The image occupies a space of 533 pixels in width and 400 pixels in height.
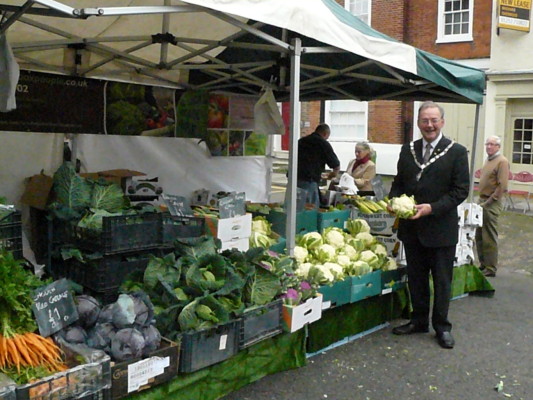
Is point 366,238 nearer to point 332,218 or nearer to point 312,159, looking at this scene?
point 332,218

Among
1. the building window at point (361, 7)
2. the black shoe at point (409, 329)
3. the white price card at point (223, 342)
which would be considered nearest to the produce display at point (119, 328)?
the white price card at point (223, 342)

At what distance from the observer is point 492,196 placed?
313 inches

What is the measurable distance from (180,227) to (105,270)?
706 mm

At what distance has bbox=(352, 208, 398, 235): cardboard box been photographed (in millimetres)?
6609

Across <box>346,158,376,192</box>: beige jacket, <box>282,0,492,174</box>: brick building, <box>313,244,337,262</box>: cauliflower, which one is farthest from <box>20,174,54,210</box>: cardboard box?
<box>282,0,492,174</box>: brick building

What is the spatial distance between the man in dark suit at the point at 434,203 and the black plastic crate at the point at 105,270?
2.29 m

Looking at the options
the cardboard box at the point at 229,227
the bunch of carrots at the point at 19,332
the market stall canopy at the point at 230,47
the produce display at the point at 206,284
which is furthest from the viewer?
the cardboard box at the point at 229,227

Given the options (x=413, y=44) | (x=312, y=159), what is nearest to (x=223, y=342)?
(x=312, y=159)

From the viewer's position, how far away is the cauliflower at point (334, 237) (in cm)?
597

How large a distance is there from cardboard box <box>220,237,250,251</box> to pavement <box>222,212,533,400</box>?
1078mm

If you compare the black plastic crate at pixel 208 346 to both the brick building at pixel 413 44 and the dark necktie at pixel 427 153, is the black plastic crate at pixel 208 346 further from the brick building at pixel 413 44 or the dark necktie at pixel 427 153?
the brick building at pixel 413 44

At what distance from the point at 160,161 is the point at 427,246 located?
355 centimetres

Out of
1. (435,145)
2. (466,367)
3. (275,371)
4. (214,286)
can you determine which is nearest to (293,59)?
(435,145)

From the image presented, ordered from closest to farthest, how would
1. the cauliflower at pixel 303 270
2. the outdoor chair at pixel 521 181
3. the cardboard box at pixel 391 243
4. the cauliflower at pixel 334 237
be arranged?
the cauliflower at pixel 303 270 → the cauliflower at pixel 334 237 → the cardboard box at pixel 391 243 → the outdoor chair at pixel 521 181
